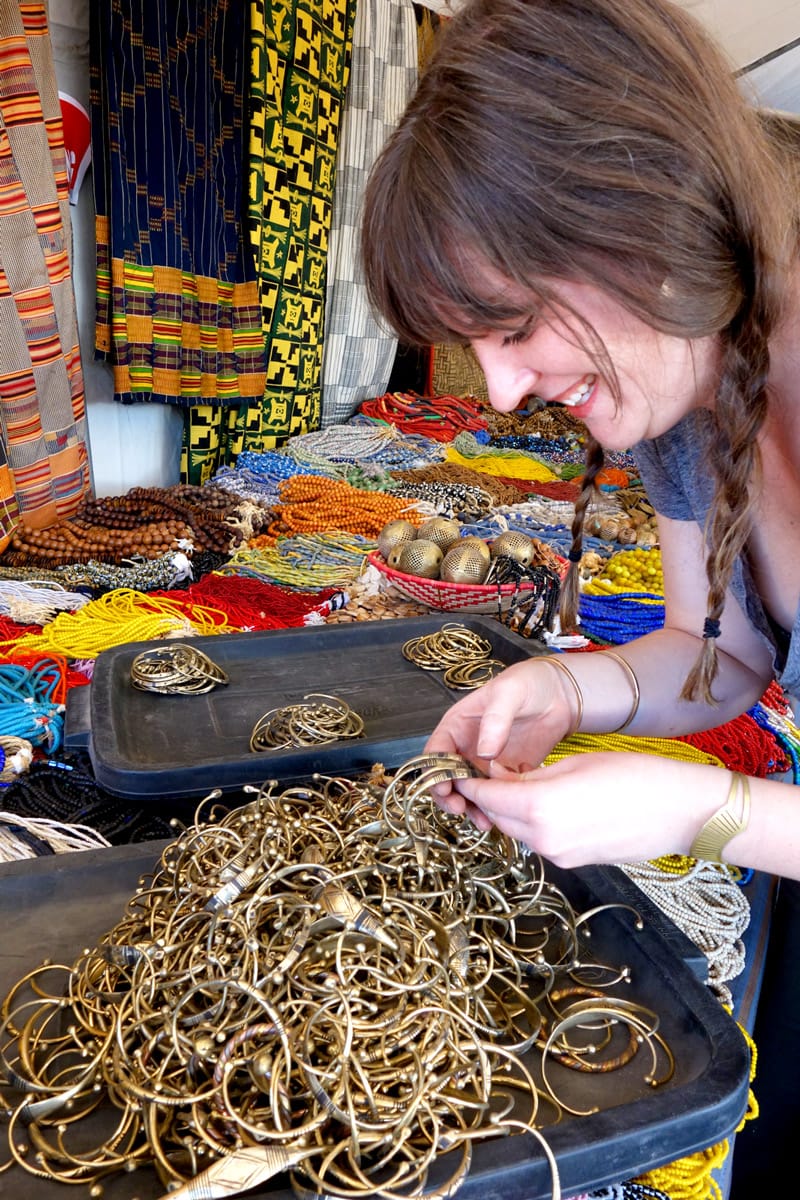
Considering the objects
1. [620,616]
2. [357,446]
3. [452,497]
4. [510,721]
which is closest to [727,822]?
[510,721]

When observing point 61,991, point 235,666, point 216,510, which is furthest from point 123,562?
point 61,991

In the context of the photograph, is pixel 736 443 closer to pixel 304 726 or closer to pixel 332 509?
pixel 304 726

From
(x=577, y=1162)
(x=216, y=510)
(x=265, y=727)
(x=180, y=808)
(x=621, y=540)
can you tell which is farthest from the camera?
(x=216, y=510)

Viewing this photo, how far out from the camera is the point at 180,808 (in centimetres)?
108

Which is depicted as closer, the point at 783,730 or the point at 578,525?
the point at 578,525

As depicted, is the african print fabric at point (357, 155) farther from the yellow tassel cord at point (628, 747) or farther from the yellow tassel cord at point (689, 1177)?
the yellow tassel cord at point (689, 1177)

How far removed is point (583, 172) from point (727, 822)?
1.77 feet

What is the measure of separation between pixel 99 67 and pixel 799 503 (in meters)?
2.55

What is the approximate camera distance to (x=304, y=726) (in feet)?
3.75

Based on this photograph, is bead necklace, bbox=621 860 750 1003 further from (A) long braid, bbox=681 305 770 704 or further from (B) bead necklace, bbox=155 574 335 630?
(B) bead necklace, bbox=155 574 335 630

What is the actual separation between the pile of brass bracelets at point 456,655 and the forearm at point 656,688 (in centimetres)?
30

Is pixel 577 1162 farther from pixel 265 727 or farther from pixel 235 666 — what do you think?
pixel 235 666

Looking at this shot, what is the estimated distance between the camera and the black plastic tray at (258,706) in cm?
103

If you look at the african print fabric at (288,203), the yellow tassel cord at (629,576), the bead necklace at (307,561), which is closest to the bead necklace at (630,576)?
the yellow tassel cord at (629,576)
